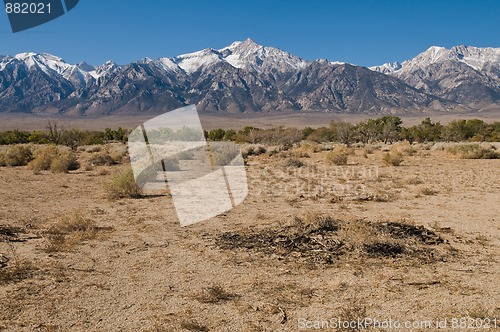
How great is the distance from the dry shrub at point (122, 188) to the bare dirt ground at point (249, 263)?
542mm

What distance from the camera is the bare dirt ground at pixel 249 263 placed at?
609 cm

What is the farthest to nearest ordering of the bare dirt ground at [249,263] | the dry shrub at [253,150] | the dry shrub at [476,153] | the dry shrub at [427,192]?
the dry shrub at [253,150], the dry shrub at [476,153], the dry shrub at [427,192], the bare dirt ground at [249,263]

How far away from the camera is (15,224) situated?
1109 centimetres

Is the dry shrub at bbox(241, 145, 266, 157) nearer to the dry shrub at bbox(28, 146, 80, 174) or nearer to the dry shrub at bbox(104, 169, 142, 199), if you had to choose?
the dry shrub at bbox(28, 146, 80, 174)

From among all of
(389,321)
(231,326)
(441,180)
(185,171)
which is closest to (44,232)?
(231,326)

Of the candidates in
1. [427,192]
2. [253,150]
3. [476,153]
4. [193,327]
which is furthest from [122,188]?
[476,153]

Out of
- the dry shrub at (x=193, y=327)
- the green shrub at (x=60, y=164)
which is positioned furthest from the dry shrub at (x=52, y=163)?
the dry shrub at (x=193, y=327)

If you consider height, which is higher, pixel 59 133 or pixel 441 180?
pixel 59 133

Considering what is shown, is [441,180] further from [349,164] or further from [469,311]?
[469,311]

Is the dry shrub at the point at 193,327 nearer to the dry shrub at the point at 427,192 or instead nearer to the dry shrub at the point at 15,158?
the dry shrub at the point at 427,192

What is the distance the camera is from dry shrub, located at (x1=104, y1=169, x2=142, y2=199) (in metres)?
15.5

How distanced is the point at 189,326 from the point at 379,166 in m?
22.0

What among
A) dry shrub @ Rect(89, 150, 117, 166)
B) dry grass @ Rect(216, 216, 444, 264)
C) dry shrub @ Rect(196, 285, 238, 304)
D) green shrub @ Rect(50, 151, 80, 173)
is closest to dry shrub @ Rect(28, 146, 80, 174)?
green shrub @ Rect(50, 151, 80, 173)

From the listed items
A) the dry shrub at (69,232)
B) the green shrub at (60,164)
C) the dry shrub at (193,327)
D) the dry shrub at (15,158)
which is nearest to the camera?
the dry shrub at (193,327)
